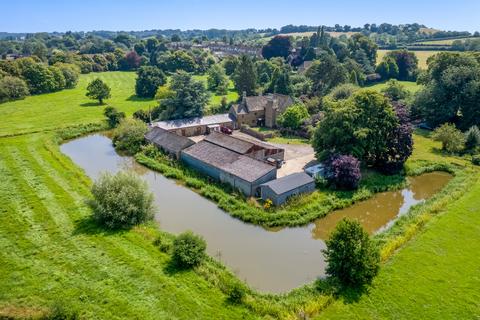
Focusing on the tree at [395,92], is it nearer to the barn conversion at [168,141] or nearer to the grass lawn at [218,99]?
the grass lawn at [218,99]

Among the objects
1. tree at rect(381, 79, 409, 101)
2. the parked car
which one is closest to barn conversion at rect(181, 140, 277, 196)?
the parked car

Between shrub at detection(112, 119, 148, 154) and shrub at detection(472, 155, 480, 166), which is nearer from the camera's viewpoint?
shrub at detection(472, 155, 480, 166)

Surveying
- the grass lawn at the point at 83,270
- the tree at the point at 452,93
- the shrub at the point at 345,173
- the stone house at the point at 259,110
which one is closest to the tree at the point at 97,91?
the stone house at the point at 259,110

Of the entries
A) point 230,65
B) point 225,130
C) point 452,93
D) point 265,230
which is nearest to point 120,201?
point 265,230

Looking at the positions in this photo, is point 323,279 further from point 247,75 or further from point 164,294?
point 247,75

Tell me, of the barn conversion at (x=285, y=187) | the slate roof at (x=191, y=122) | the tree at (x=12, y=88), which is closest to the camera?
the barn conversion at (x=285, y=187)

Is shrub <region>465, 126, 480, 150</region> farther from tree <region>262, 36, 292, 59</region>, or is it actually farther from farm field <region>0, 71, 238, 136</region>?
tree <region>262, 36, 292, 59</region>
